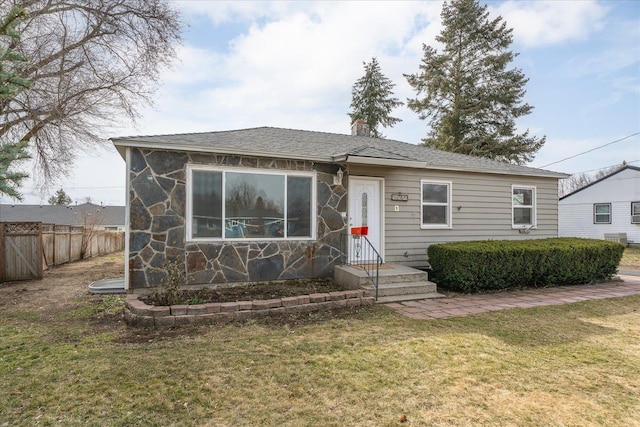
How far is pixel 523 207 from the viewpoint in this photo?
985cm

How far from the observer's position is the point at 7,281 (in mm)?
8102

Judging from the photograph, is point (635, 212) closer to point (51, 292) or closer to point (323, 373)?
point (323, 373)

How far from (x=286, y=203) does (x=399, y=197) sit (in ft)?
9.42

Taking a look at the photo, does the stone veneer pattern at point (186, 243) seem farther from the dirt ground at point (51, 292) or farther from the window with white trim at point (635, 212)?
the window with white trim at point (635, 212)

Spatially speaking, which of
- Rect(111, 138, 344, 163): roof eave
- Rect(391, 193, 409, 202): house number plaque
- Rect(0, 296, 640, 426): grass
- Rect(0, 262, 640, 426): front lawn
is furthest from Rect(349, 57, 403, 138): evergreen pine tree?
Rect(0, 296, 640, 426): grass

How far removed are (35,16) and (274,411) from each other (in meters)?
12.9

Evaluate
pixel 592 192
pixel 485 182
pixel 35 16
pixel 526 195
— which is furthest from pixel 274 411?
pixel 592 192

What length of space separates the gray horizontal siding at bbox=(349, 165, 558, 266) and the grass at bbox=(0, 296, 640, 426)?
3518 mm

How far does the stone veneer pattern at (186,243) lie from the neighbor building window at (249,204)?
156mm

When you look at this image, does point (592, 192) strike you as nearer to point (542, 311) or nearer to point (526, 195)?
point (526, 195)

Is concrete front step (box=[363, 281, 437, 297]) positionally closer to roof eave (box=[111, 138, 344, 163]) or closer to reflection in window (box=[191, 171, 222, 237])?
roof eave (box=[111, 138, 344, 163])

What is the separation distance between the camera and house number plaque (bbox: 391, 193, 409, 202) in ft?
27.0

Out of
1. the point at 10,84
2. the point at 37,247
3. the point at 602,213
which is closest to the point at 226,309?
the point at 10,84

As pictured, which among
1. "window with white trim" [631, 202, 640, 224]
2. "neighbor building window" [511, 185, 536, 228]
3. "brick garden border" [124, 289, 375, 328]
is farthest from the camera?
"window with white trim" [631, 202, 640, 224]
